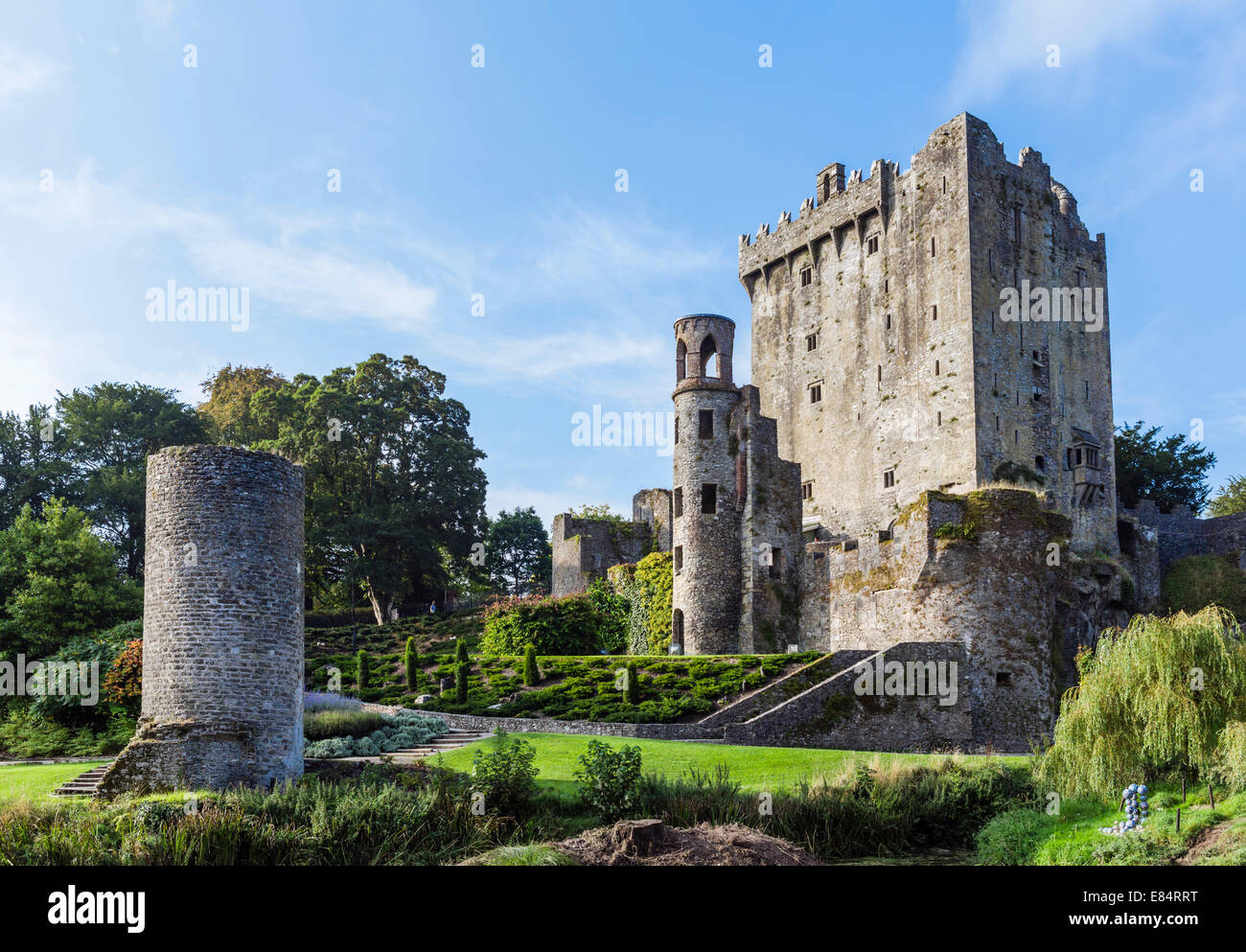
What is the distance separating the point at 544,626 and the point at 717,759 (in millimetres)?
16568

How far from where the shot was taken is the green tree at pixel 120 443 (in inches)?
1901

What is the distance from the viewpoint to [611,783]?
18.1 m

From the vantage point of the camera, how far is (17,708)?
31000 millimetres

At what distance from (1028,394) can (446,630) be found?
26781 mm

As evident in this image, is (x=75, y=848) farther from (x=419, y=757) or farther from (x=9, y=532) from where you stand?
(x=9, y=532)

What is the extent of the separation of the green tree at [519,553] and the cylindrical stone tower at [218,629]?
4855 cm

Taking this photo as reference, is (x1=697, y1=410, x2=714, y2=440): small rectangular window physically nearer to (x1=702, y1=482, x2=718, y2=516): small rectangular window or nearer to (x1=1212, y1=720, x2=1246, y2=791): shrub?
(x1=702, y1=482, x2=718, y2=516): small rectangular window

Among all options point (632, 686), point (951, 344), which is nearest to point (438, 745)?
point (632, 686)

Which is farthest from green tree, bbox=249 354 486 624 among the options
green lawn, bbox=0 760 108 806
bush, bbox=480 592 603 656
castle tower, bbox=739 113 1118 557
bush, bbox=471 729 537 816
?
bush, bbox=471 729 537 816

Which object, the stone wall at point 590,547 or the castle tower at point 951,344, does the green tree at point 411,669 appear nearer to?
the stone wall at point 590,547

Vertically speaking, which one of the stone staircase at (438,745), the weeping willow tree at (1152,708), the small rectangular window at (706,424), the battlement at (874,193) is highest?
the battlement at (874,193)

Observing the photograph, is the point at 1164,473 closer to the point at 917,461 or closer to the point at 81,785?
the point at 917,461

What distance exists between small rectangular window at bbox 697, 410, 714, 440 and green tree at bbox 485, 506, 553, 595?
31260 millimetres

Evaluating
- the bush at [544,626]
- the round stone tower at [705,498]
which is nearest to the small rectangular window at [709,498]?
the round stone tower at [705,498]
